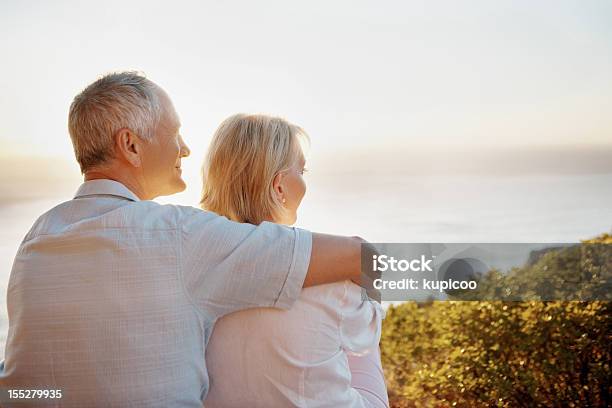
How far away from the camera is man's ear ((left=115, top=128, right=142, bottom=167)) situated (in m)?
1.85

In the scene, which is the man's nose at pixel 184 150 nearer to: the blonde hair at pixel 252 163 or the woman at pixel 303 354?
the blonde hair at pixel 252 163

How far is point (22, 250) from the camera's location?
1.79 metres

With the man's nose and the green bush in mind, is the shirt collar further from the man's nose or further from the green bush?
the green bush

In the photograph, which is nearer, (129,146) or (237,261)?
(237,261)

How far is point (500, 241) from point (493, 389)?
0.79 meters

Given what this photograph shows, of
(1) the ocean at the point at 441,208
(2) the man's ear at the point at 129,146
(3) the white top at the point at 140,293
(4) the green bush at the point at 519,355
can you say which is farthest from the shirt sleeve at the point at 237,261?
(4) the green bush at the point at 519,355

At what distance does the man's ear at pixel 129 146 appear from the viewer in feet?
6.07

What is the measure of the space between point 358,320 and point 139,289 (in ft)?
1.84

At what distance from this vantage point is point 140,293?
168 cm

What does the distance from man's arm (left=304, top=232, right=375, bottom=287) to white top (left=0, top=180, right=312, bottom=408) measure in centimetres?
3

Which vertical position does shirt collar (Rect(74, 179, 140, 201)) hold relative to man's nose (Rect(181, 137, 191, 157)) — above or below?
below

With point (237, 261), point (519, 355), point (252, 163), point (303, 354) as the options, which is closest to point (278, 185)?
point (252, 163)

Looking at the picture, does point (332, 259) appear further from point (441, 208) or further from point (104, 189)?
point (441, 208)

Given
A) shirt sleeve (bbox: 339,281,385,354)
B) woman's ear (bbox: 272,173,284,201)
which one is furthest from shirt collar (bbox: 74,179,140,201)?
shirt sleeve (bbox: 339,281,385,354)
